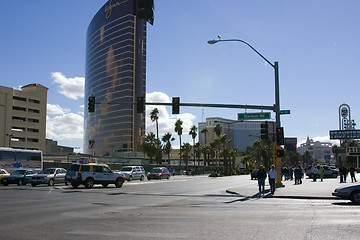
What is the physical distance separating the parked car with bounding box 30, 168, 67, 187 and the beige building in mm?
72289

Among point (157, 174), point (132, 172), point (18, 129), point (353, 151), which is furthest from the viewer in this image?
point (18, 129)

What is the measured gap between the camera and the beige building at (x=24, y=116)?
322ft

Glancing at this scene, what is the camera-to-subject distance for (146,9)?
1270 centimetres

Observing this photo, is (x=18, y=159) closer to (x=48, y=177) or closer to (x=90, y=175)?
(x=48, y=177)

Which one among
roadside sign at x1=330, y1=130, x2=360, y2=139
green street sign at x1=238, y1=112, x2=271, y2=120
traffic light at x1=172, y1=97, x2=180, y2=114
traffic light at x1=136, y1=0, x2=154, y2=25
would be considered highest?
roadside sign at x1=330, y1=130, x2=360, y2=139

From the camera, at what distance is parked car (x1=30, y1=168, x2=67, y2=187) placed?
95.6ft

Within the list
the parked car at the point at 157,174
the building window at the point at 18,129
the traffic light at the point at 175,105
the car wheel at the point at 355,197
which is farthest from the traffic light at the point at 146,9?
the building window at the point at 18,129

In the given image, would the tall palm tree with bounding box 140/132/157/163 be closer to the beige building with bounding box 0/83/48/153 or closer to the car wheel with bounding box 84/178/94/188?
the beige building with bounding box 0/83/48/153

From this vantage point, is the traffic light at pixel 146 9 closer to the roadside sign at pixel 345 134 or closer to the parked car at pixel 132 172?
the parked car at pixel 132 172

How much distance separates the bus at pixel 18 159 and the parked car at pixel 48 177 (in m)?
8.75

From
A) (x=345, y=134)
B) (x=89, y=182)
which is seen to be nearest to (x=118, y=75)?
(x=345, y=134)

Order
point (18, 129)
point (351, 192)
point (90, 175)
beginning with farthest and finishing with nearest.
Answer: point (18, 129) → point (90, 175) → point (351, 192)

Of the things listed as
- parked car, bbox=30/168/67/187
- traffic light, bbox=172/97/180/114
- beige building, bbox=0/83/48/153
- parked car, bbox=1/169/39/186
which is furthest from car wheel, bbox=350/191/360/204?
beige building, bbox=0/83/48/153

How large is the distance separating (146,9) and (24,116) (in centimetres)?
10050
